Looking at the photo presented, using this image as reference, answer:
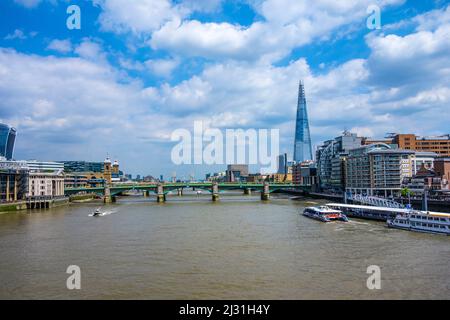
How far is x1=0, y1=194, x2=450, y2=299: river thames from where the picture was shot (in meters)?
19.1

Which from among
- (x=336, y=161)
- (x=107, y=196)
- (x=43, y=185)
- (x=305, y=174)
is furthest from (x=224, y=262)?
(x=305, y=174)

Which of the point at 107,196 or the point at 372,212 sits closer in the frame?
the point at 372,212

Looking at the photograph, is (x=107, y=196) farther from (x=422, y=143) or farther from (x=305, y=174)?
(x=422, y=143)

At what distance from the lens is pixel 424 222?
123 ft

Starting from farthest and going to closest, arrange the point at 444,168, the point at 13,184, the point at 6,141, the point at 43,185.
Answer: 1. the point at 6,141
2. the point at 43,185
3. the point at 13,184
4. the point at 444,168

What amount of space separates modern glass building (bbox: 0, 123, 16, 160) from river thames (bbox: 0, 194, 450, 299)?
139m

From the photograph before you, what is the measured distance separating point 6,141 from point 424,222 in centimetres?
17029

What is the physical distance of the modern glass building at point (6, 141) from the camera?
163 meters

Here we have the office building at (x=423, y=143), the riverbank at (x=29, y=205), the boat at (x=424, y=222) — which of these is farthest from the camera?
the office building at (x=423, y=143)

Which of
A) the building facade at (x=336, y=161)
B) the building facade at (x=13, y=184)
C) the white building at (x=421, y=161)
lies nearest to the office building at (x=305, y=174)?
the building facade at (x=336, y=161)

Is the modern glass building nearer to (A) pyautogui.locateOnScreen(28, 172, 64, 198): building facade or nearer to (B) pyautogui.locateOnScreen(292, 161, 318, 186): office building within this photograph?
(A) pyautogui.locateOnScreen(28, 172, 64, 198): building facade

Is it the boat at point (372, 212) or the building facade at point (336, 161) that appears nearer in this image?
the boat at point (372, 212)

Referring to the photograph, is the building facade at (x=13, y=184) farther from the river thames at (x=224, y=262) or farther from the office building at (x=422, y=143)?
the office building at (x=422, y=143)

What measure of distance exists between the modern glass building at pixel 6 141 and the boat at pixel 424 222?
536ft
